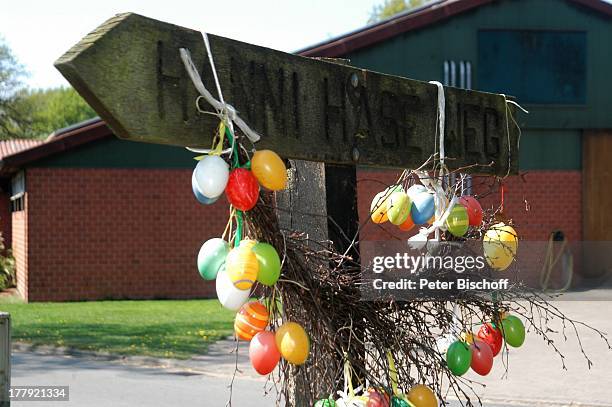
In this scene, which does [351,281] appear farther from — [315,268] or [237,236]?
[237,236]

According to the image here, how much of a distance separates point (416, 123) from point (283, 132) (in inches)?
27.2

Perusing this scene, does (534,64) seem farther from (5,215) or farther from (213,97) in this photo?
(213,97)

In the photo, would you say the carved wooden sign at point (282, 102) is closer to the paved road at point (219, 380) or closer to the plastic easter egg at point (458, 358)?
the plastic easter egg at point (458, 358)

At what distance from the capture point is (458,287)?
3299 mm

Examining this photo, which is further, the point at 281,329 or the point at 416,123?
the point at 416,123

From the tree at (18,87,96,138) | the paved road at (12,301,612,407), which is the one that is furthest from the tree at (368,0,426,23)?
the paved road at (12,301,612,407)

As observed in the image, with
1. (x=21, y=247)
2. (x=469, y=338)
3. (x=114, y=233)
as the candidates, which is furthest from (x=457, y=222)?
(x=21, y=247)

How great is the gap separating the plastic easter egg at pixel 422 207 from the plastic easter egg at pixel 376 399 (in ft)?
2.36

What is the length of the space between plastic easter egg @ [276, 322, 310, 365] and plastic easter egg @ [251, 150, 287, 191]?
422 millimetres

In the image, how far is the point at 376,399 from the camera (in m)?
2.88

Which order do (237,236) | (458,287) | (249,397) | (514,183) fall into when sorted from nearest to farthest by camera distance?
1. (237,236)
2. (458,287)
3. (249,397)
4. (514,183)

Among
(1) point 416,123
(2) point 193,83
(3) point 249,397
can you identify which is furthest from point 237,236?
(3) point 249,397

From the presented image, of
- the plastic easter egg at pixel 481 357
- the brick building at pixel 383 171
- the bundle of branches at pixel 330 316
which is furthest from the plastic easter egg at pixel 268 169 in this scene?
the brick building at pixel 383 171

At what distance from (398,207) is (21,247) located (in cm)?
1968
